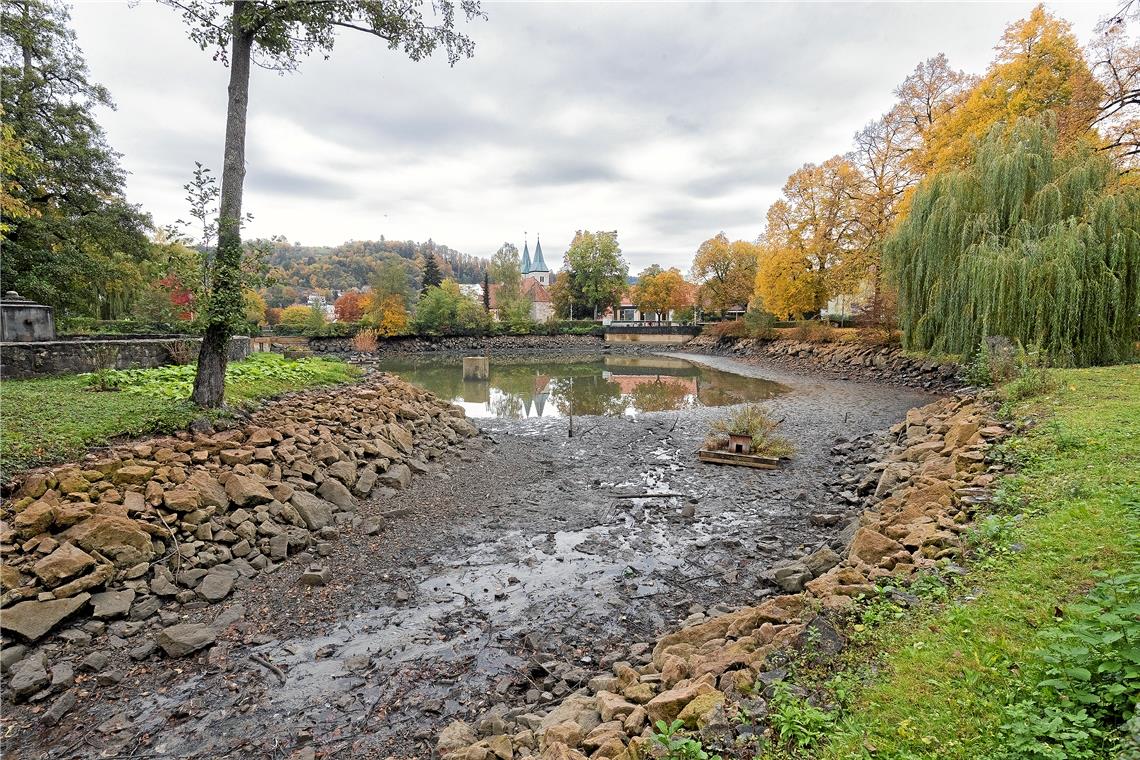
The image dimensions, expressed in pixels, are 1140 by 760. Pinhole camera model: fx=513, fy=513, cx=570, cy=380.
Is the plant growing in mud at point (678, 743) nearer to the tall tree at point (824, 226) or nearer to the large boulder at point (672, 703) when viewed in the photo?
the large boulder at point (672, 703)

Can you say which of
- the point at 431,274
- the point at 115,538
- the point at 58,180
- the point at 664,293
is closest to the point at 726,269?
the point at 664,293

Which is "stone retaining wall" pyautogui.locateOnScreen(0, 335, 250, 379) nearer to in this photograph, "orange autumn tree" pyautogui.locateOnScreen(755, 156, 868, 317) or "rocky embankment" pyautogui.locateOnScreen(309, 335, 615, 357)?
"orange autumn tree" pyautogui.locateOnScreen(755, 156, 868, 317)

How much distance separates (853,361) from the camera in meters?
26.3

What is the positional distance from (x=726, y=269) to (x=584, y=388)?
29.9 m

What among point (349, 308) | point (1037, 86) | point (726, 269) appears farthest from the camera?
point (349, 308)

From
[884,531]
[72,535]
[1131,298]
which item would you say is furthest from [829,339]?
[72,535]

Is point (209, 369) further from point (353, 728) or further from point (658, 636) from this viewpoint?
point (658, 636)

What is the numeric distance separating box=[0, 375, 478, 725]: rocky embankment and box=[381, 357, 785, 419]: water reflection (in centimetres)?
973

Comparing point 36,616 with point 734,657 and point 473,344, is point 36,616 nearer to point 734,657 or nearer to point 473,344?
point 734,657

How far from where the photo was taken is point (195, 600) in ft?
16.3

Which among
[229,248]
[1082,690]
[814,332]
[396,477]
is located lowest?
[396,477]

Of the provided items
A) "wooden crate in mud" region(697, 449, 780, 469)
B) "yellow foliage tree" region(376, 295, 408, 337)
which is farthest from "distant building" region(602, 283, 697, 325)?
"wooden crate in mud" region(697, 449, 780, 469)

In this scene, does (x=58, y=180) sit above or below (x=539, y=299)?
below

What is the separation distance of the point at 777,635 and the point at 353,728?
300 centimetres
